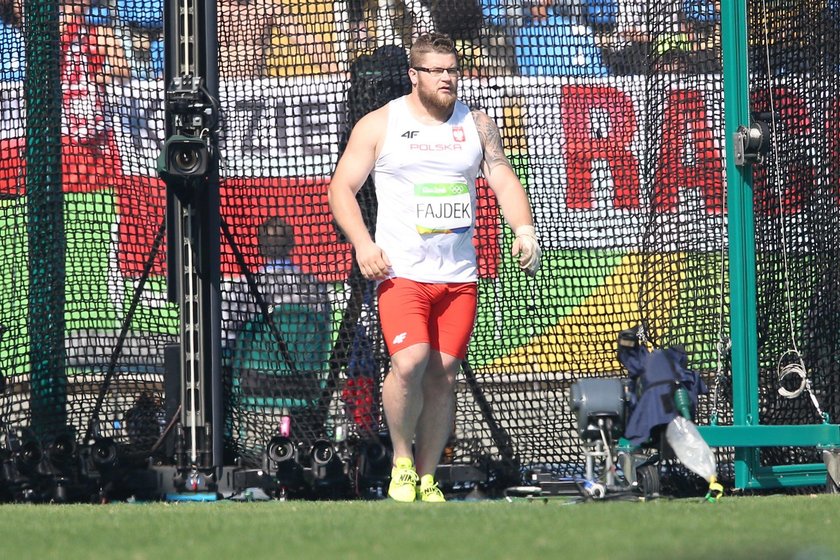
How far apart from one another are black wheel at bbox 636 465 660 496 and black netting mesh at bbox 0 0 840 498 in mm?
987

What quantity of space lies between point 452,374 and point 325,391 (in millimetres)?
1266

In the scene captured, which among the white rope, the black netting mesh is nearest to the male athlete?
the black netting mesh

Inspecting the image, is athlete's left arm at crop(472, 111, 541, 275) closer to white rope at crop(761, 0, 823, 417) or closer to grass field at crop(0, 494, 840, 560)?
grass field at crop(0, 494, 840, 560)

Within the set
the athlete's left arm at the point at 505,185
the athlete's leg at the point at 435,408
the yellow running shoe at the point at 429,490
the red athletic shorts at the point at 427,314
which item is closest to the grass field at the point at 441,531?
the yellow running shoe at the point at 429,490

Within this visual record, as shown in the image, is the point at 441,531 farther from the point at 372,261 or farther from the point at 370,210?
the point at 370,210

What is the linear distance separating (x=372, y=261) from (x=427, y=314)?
0.39m

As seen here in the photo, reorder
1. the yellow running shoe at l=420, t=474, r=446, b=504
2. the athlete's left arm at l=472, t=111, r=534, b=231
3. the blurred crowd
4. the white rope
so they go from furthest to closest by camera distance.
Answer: the blurred crowd → the white rope → the athlete's left arm at l=472, t=111, r=534, b=231 → the yellow running shoe at l=420, t=474, r=446, b=504

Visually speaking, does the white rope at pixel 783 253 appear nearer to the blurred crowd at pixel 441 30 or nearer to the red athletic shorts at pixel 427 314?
the blurred crowd at pixel 441 30

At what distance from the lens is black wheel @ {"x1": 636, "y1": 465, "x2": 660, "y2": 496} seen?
6.47 m

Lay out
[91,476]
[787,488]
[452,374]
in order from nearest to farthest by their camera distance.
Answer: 1. [452,374]
2. [91,476]
3. [787,488]

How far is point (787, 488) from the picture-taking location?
737 centimetres

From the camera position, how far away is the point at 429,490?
631cm

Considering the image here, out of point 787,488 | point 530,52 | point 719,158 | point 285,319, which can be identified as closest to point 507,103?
point 530,52

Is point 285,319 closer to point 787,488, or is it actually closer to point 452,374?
point 452,374
